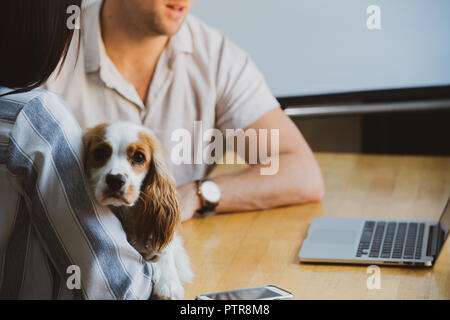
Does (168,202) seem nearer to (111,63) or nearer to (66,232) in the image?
(66,232)

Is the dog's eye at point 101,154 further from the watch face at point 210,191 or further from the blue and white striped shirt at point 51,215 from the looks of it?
the watch face at point 210,191

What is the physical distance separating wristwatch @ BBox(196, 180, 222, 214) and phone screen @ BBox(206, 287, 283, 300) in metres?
0.36

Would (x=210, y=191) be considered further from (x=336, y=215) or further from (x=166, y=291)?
(x=166, y=291)

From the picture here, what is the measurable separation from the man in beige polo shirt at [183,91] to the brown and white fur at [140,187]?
0.27 meters

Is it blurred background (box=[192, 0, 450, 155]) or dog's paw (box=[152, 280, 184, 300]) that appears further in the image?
blurred background (box=[192, 0, 450, 155])

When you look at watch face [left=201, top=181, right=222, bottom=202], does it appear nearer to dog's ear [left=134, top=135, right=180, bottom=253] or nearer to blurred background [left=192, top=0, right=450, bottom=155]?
blurred background [left=192, top=0, right=450, bottom=155]

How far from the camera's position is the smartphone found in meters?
0.84

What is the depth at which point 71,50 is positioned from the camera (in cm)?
106

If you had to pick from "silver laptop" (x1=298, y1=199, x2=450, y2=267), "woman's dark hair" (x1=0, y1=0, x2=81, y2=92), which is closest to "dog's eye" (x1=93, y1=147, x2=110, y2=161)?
"woman's dark hair" (x1=0, y1=0, x2=81, y2=92)

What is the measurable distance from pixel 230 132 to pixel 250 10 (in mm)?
253

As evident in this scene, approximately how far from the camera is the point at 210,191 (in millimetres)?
1233

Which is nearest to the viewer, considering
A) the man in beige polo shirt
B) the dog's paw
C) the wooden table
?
the dog's paw

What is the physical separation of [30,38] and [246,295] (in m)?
0.43

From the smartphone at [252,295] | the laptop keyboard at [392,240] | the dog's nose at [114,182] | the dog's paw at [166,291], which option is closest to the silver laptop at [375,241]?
the laptop keyboard at [392,240]
